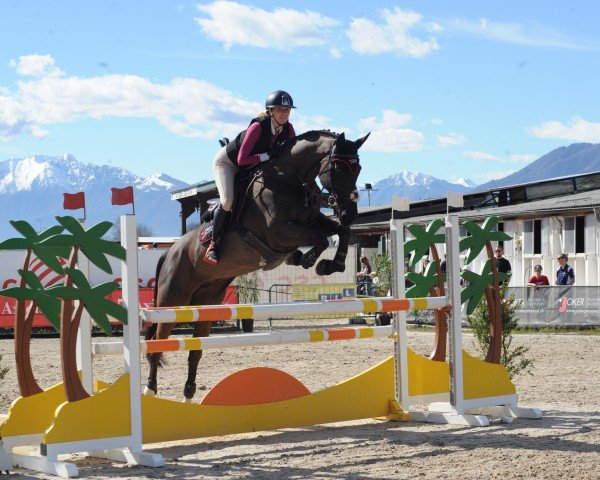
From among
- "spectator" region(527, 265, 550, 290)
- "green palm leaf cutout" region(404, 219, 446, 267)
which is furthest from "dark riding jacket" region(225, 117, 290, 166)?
"spectator" region(527, 265, 550, 290)

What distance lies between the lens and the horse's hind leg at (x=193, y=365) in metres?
6.96

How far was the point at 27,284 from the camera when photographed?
5281 millimetres

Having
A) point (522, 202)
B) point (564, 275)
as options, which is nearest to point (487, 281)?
point (564, 275)

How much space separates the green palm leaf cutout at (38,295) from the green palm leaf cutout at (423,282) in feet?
8.84

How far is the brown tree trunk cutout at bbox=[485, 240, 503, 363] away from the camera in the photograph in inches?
270

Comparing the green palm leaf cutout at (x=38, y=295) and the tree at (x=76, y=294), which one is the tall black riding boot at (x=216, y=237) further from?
the green palm leaf cutout at (x=38, y=295)

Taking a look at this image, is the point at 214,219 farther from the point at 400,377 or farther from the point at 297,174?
the point at 400,377

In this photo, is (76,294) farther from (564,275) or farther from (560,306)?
(564,275)

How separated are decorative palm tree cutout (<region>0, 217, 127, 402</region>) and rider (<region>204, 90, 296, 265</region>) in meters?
1.49

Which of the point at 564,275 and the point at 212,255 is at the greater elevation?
the point at 212,255

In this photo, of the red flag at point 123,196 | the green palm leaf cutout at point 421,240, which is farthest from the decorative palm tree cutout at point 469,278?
the red flag at point 123,196

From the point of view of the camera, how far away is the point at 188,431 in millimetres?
5719

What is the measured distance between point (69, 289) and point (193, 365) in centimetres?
224

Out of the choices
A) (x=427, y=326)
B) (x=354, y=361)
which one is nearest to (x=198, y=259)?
(x=354, y=361)
